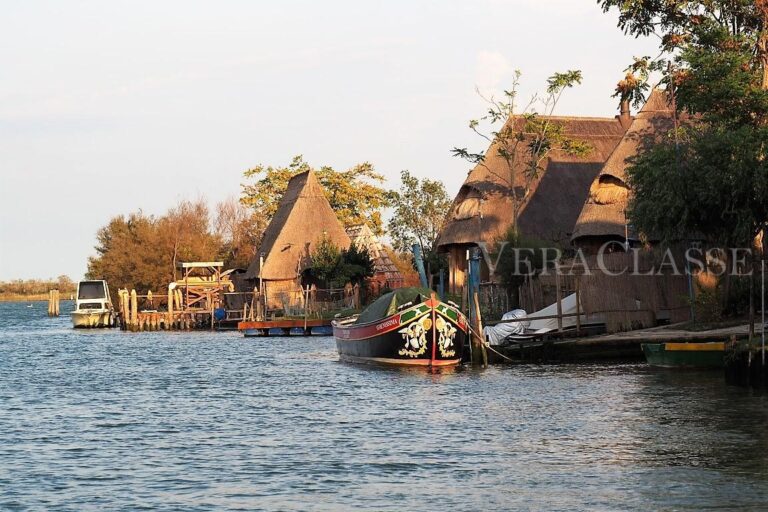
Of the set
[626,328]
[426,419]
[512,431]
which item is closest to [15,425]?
[426,419]

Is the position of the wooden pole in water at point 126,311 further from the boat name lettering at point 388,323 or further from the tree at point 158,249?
the boat name lettering at point 388,323

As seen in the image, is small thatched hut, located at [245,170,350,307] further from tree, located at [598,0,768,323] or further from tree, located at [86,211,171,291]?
tree, located at [598,0,768,323]

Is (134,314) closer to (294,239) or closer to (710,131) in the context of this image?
(294,239)

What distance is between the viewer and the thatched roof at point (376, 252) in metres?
82.6

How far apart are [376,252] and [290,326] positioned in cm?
1824

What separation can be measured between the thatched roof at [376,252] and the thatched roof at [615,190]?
1075 inches

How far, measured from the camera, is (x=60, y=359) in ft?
173

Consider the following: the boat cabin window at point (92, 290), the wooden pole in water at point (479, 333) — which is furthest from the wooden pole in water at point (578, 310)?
the boat cabin window at point (92, 290)

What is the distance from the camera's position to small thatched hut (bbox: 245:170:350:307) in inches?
3290

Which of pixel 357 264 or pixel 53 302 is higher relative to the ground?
pixel 357 264

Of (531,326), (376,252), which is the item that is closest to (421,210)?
(376,252)

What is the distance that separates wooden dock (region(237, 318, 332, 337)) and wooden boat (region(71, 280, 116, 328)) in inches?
1171

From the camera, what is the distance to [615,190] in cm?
5462

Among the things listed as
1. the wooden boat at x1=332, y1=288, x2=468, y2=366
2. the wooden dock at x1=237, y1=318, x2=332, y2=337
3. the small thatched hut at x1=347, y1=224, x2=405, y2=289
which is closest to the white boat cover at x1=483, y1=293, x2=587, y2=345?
the wooden boat at x1=332, y1=288, x2=468, y2=366
